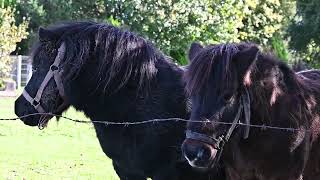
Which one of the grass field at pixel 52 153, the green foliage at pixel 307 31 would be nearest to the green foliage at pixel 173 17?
the green foliage at pixel 307 31

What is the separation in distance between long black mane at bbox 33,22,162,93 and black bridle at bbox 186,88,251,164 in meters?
1.26

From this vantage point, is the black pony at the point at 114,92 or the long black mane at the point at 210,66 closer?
the long black mane at the point at 210,66

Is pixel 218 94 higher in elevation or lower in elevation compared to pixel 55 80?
higher

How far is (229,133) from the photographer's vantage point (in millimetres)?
4113

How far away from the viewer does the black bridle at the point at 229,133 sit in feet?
13.2

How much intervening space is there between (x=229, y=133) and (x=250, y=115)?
0.30 m

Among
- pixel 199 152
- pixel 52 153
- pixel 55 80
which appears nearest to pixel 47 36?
pixel 55 80

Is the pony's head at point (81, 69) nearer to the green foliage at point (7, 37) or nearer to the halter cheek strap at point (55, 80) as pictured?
the halter cheek strap at point (55, 80)

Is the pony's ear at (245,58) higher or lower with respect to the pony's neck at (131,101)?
higher

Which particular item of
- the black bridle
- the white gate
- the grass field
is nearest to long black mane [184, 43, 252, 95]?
the black bridle

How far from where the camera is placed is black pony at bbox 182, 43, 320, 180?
13.4 ft

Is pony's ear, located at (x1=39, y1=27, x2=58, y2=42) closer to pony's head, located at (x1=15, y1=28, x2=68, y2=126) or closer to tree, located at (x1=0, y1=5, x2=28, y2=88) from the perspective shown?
pony's head, located at (x1=15, y1=28, x2=68, y2=126)

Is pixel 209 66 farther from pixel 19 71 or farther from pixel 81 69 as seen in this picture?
pixel 19 71

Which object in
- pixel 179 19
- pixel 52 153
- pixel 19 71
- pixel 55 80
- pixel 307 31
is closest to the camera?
pixel 55 80
